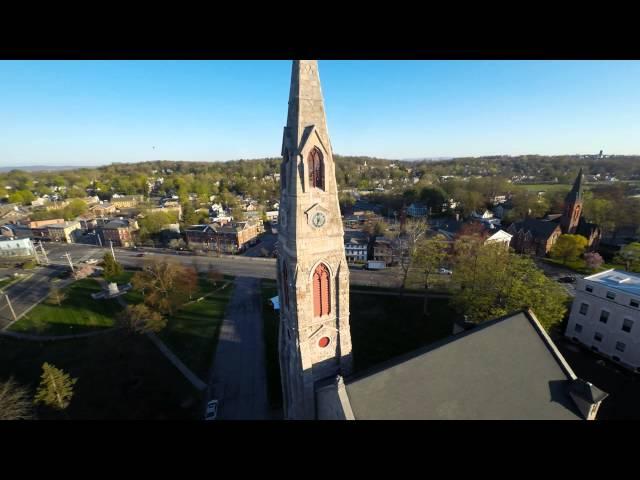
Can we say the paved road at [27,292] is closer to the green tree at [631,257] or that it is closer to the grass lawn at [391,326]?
the grass lawn at [391,326]

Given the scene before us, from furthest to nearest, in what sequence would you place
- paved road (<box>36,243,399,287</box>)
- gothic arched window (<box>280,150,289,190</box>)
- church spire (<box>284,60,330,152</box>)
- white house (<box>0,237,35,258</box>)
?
white house (<box>0,237,35,258</box>), paved road (<box>36,243,399,287</box>), gothic arched window (<box>280,150,289,190</box>), church spire (<box>284,60,330,152</box>)

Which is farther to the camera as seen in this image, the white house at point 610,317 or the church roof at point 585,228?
the church roof at point 585,228

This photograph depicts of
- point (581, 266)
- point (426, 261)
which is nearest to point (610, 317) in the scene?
point (426, 261)

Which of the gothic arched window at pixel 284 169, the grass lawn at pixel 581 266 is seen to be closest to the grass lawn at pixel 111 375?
the gothic arched window at pixel 284 169

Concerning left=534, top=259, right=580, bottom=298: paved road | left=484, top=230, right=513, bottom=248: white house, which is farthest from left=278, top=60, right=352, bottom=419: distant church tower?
left=484, top=230, right=513, bottom=248: white house

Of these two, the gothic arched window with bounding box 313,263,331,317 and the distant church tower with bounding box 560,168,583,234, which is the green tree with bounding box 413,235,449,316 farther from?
the distant church tower with bounding box 560,168,583,234
